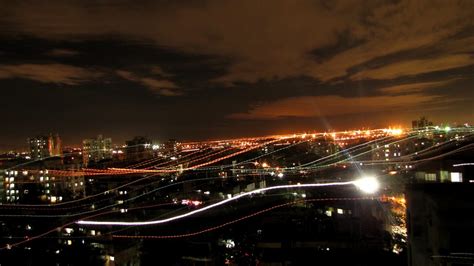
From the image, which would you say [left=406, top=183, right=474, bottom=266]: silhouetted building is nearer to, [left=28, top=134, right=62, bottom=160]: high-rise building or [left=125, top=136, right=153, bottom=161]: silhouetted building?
[left=125, top=136, right=153, bottom=161]: silhouetted building

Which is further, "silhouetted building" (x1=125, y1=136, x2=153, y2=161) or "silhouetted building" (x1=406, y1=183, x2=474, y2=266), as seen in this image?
"silhouetted building" (x1=125, y1=136, x2=153, y2=161)

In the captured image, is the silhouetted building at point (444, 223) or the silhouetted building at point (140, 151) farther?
the silhouetted building at point (140, 151)

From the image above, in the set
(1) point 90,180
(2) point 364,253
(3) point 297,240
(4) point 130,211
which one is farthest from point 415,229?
(1) point 90,180

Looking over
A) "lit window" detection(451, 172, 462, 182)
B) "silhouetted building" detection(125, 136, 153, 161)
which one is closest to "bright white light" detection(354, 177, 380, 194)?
"lit window" detection(451, 172, 462, 182)

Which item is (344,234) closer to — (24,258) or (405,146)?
(24,258)

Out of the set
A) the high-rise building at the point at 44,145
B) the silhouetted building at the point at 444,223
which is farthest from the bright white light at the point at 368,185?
the high-rise building at the point at 44,145

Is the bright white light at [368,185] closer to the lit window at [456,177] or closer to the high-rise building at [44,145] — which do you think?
the lit window at [456,177]

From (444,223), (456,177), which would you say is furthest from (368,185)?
(444,223)

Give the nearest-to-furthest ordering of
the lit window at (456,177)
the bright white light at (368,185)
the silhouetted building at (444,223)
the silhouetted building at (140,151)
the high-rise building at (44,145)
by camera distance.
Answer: the silhouetted building at (444,223)
the lit window at (456,177)
the bright white light at (368,185)
the silhouetted building at (140,151)
the high-rise building at (44,145)

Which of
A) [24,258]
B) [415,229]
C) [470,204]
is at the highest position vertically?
[470,204]
